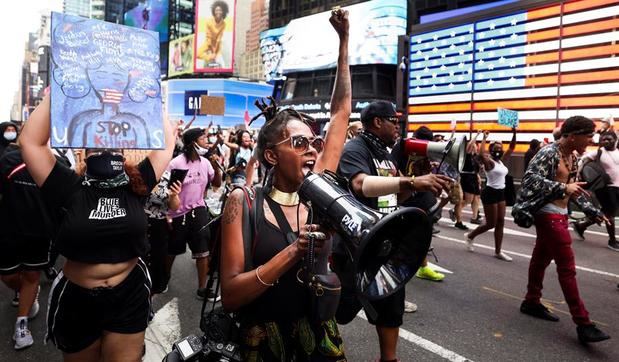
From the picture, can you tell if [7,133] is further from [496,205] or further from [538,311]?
[496,205]

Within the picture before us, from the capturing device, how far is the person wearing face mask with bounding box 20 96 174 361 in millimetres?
2359

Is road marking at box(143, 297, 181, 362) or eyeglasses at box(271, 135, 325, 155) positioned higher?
eyeglasses at box(271, 135, 325, 155)

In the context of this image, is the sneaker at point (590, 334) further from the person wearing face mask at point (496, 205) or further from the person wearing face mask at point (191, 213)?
the person wearing face mask at point (191, 213)

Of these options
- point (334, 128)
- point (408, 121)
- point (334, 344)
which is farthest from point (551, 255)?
point (408, 121)

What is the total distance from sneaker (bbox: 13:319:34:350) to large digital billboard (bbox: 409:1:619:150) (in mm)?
17299

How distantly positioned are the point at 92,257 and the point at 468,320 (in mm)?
3679

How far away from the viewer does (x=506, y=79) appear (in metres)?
19.3

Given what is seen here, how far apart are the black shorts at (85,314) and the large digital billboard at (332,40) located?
31.5m

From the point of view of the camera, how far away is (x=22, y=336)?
151 inches

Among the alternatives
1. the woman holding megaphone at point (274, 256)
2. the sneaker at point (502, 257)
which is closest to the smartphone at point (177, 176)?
the woman holding megaphone at point (274, 256)

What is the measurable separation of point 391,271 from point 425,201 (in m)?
2.52

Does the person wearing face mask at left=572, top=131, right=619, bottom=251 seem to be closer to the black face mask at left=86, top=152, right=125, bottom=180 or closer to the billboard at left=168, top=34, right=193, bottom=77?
the black face mask at left=86, top=152, right=125, bottom=180

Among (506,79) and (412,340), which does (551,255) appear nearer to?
(412,340)

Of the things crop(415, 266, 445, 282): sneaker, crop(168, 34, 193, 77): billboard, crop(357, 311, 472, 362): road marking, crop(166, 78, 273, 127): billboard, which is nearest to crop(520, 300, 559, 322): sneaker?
crop(415, 266, 445, 282): sneaker
